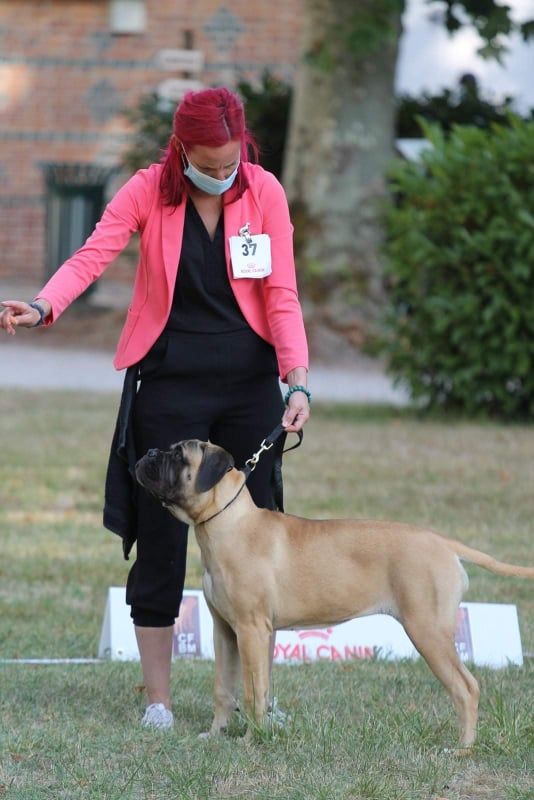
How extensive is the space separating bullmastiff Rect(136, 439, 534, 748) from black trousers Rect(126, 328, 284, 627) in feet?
1.04

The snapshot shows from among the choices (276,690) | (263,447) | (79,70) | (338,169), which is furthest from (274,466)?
(79,70)

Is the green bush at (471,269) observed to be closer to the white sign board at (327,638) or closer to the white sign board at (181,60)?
the white sign board at (327,638)

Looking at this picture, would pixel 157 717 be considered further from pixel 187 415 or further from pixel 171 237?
pixel 171 237

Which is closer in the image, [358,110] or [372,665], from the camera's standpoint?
[372,665]

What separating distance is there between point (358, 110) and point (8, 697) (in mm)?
12239

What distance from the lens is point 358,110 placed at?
1647 centimetres

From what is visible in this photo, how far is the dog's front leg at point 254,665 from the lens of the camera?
4.63m

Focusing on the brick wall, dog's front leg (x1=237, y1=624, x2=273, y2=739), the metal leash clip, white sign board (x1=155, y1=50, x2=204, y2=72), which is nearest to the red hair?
the metal leash clip

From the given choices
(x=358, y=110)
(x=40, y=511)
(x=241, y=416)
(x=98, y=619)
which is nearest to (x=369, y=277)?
(x=358, y=110)

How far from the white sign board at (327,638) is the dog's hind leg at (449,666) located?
1316mm

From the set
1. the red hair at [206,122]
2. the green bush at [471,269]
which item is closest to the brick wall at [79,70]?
the green bush at [471,269]

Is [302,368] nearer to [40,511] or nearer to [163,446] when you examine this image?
[163,446]

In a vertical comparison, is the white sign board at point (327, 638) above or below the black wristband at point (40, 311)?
below

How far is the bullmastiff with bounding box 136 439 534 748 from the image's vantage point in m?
4.56
